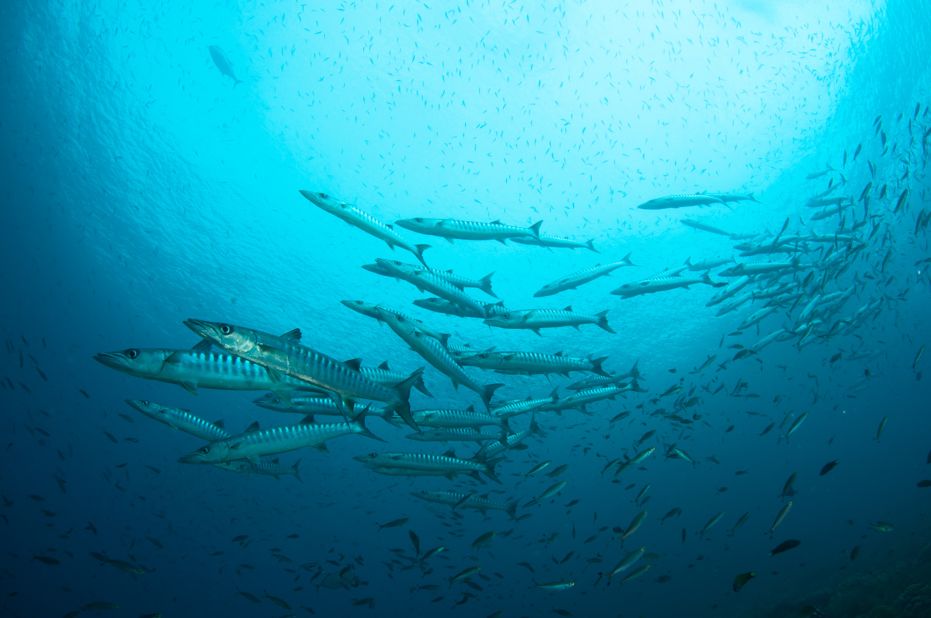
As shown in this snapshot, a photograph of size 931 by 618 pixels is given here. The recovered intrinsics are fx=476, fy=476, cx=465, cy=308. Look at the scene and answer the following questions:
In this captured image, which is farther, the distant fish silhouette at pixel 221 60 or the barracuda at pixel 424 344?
the distant fish silhouette at pixel 221 60

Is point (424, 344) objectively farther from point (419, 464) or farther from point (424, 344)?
point (419, 464)

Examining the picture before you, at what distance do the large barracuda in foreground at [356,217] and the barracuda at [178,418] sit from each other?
3.69 meters

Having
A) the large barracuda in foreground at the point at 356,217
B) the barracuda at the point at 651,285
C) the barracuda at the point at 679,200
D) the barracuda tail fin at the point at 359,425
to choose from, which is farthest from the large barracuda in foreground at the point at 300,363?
the barracuda at the point at 679,200

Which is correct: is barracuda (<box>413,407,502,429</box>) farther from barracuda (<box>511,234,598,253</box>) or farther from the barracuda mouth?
the barracuda mouth

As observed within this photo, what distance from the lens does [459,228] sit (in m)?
8.03

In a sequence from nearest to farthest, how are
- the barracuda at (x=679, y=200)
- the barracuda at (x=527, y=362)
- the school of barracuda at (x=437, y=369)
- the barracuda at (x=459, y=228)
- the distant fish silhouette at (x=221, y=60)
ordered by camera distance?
1. the school of barracuda at (x=437, y=369)
2. the barracuda at (x=527, y=362)
3. the barracuda at (x=459, y=228)
4. the barracuda at (x=679, y=200)
5. the distant fish silhouette at (x=221, y=60)

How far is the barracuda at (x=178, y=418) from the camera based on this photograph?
712 centimetres

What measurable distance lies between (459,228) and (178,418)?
5.31m

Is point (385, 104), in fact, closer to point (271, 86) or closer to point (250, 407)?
point (271, 86)

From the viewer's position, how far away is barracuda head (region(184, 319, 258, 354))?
12.6 feet

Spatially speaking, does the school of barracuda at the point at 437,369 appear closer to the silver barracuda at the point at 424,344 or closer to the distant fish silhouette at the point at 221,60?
the silver barracuda at the point at 424,344

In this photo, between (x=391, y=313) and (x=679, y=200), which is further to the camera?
(x=679, y=200)

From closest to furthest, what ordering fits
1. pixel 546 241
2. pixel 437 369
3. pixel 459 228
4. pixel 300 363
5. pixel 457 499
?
pixel 300 363 → pixel 437 369 → pixel 459 228 → pixel 457 499 → pixel 546 241

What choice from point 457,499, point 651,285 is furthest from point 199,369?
point 651,285
